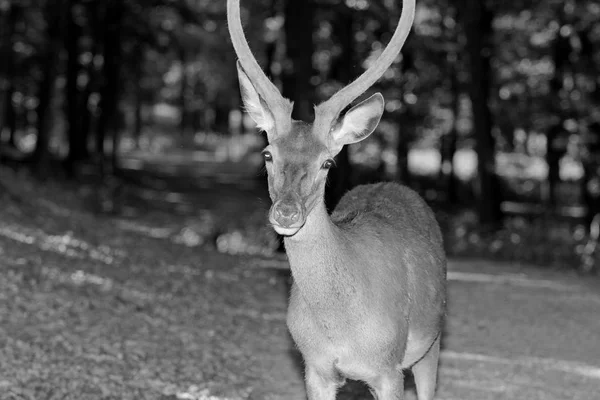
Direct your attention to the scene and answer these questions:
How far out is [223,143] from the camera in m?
64.8

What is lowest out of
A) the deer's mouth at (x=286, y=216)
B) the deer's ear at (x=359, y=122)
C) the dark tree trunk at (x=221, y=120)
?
the dark tree trunk at (x=221, y=120)

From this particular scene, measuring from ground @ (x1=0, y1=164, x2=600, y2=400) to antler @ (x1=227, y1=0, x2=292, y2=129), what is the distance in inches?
116

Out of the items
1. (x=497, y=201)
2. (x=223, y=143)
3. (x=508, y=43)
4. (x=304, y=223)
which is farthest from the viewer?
(x=223, y=143)

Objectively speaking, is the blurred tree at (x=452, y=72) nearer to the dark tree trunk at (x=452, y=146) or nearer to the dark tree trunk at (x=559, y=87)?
the dark tree trunk at (x=452, y=146)

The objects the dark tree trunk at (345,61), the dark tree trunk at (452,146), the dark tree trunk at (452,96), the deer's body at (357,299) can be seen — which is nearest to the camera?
the deer's body at (357,299)

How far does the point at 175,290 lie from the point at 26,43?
829 inches

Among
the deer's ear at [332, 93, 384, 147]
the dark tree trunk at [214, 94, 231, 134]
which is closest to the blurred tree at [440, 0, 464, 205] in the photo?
the deer's ear at [332, 93, 384, 147]

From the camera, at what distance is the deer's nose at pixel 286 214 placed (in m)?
4.36

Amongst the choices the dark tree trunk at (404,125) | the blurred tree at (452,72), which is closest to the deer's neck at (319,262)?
the blurred tree at (452,72)

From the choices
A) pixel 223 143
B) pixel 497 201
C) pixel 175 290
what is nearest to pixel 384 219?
pixel 175 290

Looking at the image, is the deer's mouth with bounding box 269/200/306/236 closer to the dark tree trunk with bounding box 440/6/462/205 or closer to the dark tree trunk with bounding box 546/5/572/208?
the dark tree trunk with bounding box 546/5/572/208

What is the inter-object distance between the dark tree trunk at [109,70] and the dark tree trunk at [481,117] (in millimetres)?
11961

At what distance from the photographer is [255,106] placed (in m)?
5.05

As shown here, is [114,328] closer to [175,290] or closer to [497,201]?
[175,290]
